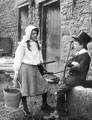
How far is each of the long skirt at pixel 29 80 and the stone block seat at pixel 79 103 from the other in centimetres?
61

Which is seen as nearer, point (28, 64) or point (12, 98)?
point (12, 98)

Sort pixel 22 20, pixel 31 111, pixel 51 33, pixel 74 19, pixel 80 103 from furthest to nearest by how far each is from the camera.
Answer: pixel 22 20
pixel 51 33
pixel 74 19
pixel 31 111
pixel 80 103

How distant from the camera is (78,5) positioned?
630 centimetres

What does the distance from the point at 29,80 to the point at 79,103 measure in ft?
3.21

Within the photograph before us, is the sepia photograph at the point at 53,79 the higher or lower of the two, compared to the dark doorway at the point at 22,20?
lower

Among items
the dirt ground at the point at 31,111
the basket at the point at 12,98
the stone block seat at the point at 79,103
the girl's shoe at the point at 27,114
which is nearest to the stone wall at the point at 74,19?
the dirt ground at the point at 31,111

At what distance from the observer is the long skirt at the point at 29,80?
436cm

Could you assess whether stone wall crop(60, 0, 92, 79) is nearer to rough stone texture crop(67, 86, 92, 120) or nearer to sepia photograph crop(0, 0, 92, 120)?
sepia photograph crop(0, 0, 92, 120)

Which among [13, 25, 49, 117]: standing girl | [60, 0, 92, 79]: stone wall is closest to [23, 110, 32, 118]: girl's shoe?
[13, 25, 49, 117]: standing girl

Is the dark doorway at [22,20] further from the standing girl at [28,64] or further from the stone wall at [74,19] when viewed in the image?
the standing girl at [28,64]

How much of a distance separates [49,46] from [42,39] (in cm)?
42

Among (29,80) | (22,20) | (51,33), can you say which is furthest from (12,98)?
(22,20)

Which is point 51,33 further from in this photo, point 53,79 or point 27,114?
point 27,114

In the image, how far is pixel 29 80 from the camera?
4410 mm
